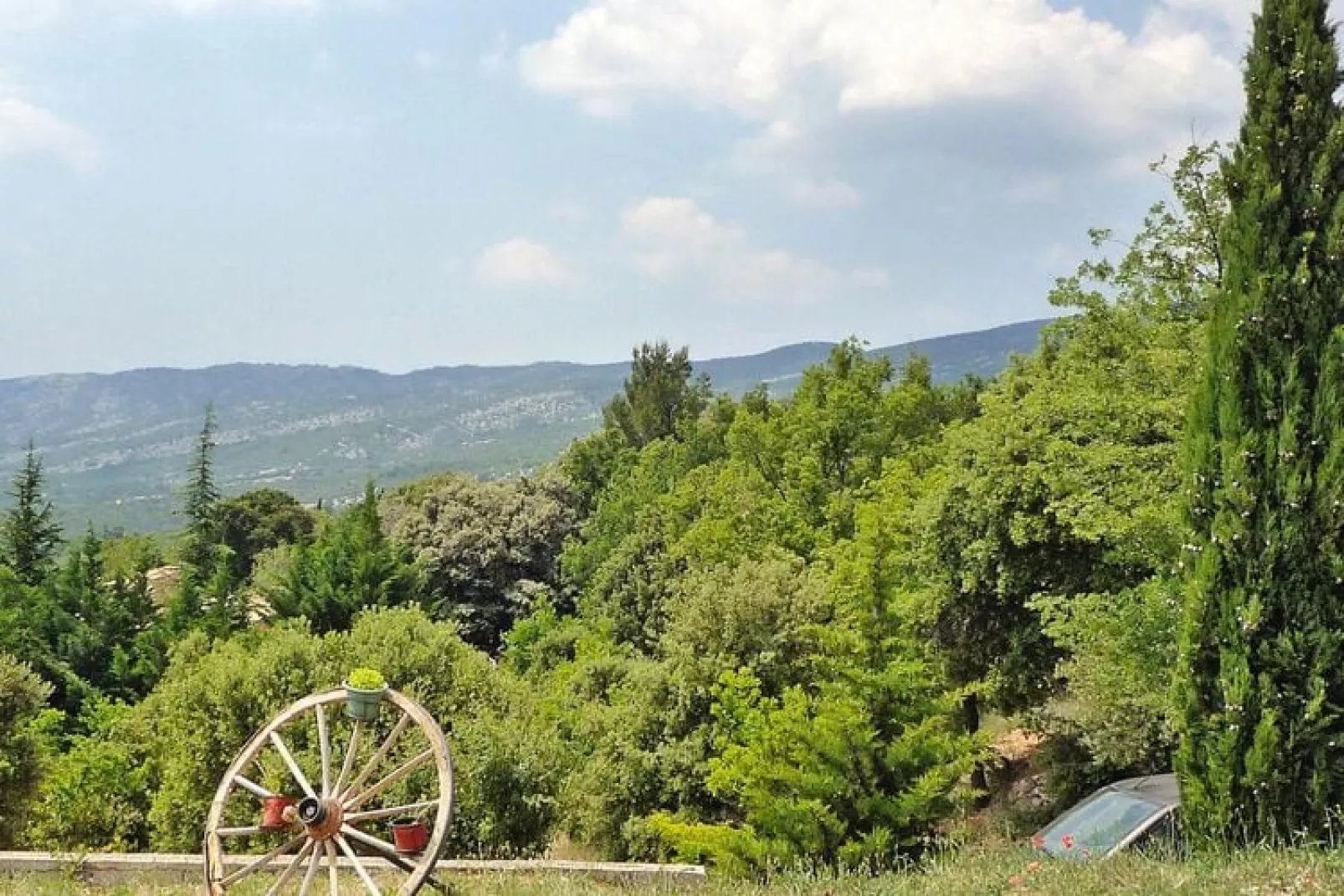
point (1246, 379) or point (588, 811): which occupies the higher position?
point (1246, 379)

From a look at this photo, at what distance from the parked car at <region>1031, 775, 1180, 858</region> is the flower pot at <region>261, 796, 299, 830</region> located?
570cm

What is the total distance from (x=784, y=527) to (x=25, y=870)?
19.6 metres

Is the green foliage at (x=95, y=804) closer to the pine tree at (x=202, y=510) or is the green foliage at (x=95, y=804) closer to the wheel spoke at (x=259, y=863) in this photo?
the wheel spoke at (x=259, y=863)

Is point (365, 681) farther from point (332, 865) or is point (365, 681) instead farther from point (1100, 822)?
point (1100, 822)

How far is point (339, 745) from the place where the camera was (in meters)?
16.3

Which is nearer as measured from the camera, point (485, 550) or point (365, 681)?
point (365, 681)

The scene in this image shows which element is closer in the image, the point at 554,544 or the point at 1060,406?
the point at 1060,406

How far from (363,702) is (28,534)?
45.2 m

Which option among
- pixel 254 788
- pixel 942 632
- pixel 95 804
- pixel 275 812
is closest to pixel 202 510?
pixel 95 804

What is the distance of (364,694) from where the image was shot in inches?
266

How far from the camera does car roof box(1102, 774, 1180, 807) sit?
9.35 m

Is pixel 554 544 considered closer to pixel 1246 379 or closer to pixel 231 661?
pixel 231 661

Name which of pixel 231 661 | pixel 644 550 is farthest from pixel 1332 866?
pixel 644 550

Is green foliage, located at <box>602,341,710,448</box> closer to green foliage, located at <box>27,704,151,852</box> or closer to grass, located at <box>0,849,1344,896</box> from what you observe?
green foliage, located at <box>27,704,151,852</box>
